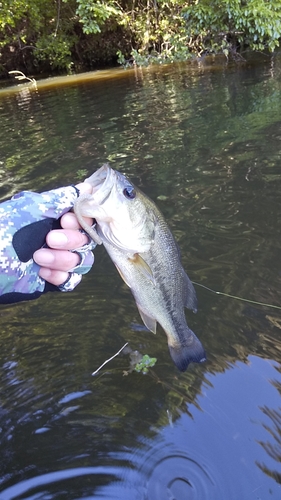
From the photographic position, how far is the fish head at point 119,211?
2.28m

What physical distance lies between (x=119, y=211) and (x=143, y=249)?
27 centimetres

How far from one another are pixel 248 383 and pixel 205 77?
46.7 ft

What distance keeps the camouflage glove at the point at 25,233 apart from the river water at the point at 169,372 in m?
1.35

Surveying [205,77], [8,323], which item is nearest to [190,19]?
[205,77]

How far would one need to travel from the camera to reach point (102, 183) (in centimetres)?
232

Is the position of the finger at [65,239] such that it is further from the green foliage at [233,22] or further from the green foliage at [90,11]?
the green foliage at [90,11]

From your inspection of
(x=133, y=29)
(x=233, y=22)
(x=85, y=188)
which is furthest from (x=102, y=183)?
(x=133, y=29)

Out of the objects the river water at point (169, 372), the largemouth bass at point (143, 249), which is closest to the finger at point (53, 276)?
the largemouth bass at point (143, 249)

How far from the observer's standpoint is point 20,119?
13320 mm

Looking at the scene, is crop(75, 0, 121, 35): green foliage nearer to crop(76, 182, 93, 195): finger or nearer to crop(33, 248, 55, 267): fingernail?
crop(76, 182, 93, 195): finger

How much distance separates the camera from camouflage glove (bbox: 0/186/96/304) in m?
2.14


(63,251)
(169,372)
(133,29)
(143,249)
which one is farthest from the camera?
(133,29)

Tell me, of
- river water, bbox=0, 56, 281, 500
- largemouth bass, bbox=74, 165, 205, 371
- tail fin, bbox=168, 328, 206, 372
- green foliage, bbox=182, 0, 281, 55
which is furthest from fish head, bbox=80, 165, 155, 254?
green foliage, bbox=182, 0, 281, 55

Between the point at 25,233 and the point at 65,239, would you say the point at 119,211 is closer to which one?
the point at 65,239
